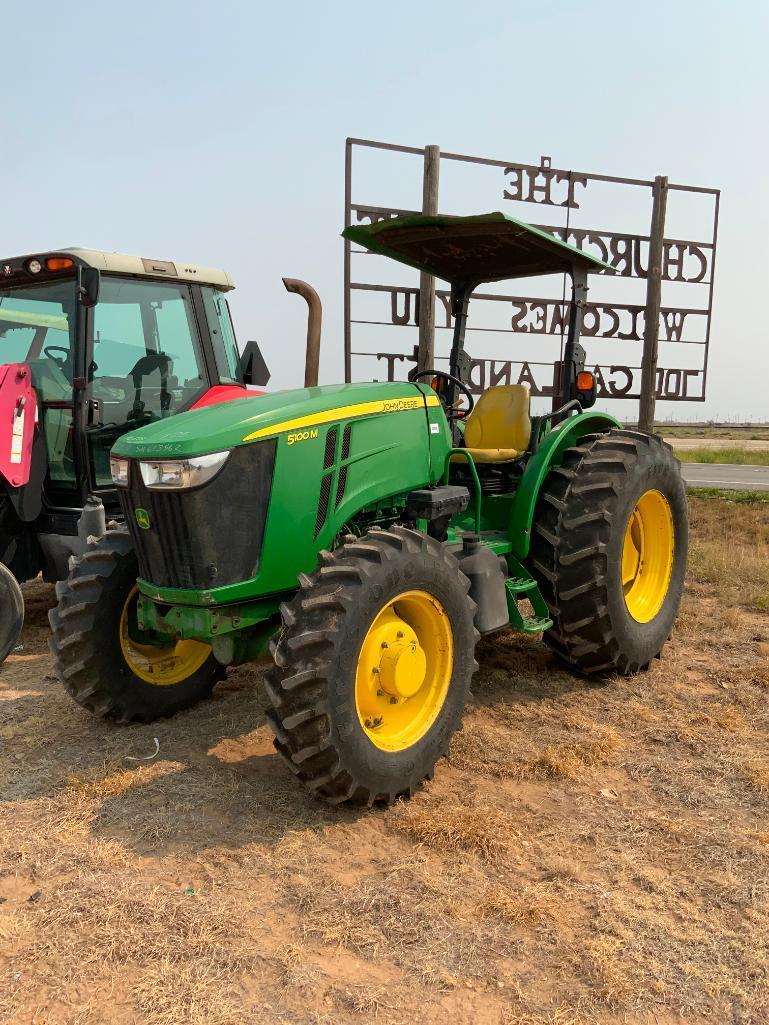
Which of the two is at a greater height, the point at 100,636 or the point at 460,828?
the point at 100,636

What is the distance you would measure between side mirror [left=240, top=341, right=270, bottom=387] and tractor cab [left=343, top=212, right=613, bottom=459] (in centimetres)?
162

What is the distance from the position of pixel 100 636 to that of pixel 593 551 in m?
2.32

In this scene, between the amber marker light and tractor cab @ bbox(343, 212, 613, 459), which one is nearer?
tractor cab @ bbox(343, 212, 613, 459)

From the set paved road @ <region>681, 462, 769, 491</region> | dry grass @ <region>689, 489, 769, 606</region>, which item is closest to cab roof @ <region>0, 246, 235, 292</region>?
dry grass @ <region>689, 489, 769, 606</region>

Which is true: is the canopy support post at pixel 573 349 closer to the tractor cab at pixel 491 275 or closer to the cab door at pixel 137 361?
the tractor cab at pixel 491 275

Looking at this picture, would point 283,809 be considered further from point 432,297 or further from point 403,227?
point 432,297

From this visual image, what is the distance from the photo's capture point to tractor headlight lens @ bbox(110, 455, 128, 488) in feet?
10.6

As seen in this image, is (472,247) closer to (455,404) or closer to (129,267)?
(455,404)

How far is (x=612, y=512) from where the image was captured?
13.4 ft

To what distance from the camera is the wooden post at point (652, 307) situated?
8.25m

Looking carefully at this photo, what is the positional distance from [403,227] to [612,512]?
1.77m

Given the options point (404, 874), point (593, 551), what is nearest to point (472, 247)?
point (593, 551)

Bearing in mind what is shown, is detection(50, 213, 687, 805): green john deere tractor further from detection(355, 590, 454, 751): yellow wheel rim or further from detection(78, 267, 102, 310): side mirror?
detection(78, 267, 102, 310): side mirror

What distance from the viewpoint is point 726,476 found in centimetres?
1543
